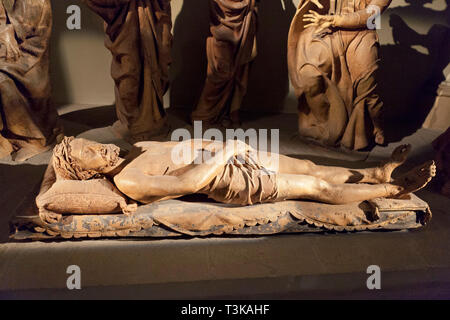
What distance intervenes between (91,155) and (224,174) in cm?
87

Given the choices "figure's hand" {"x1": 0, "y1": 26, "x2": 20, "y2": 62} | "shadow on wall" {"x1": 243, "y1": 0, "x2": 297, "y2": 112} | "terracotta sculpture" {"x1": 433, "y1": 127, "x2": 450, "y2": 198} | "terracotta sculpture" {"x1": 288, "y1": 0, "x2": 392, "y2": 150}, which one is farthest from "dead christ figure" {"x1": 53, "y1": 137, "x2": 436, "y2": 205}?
"shadow on wall" {"x1": 243, "y1": 0, "x2": 297, "y2": 112}

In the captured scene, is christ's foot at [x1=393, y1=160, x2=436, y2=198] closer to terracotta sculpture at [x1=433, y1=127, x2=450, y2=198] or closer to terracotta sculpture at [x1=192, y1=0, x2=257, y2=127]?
terracotta sculpture at [x1=433, y1=127, x2=450, y2=198]

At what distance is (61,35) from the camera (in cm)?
561

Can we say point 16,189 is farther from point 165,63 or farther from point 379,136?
point 379,136

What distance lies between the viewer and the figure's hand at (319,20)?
4.36 m

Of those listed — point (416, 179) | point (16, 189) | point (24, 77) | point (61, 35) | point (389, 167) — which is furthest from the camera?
point (61, 35)

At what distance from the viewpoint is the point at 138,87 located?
455 centimetres

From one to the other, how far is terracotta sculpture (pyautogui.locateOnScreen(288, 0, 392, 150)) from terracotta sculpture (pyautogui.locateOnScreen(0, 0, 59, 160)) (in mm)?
2427

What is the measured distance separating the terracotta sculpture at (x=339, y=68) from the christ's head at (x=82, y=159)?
2.34m


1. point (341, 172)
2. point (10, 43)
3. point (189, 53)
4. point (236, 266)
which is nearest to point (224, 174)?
point (236, 266)

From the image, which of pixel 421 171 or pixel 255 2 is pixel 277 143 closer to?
pixel 255 2

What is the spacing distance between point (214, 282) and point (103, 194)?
90 cm

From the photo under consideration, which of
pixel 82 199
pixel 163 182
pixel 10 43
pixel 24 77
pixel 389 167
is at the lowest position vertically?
pixel 82 199

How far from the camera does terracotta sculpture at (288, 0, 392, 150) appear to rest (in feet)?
14.4
